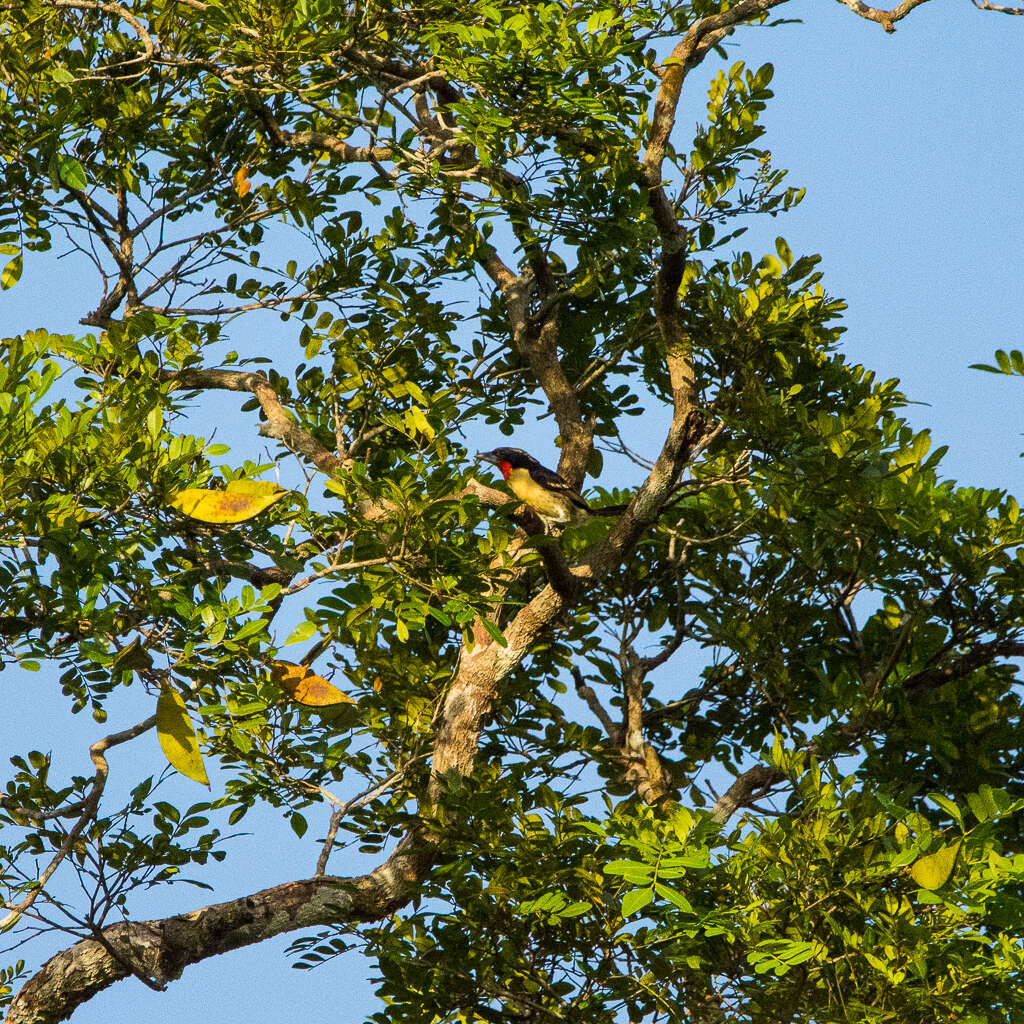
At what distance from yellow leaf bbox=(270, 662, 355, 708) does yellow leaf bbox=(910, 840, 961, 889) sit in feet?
8.52

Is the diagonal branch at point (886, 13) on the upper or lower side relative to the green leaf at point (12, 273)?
lower

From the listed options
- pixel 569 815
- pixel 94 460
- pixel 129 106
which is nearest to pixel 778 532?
pixel 569 815

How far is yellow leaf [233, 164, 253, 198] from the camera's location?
6.79 m

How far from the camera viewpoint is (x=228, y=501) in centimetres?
496

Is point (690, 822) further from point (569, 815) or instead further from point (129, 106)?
point (129, 106)

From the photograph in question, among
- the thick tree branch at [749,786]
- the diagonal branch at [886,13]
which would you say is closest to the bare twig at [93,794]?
the thick tree branch at [749,786]

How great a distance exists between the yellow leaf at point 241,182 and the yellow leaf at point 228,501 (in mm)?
2414

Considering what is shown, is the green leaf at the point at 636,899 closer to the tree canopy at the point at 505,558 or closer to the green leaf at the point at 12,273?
the tree canopy at the point at 505,558

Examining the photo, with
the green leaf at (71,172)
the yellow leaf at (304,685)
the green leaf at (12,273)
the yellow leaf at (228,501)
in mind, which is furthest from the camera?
the green leaf at (12,273)

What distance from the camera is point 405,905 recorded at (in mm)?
5930

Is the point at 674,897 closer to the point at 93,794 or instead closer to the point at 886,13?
the point at 93,794

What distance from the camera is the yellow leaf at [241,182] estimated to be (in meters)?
6.79

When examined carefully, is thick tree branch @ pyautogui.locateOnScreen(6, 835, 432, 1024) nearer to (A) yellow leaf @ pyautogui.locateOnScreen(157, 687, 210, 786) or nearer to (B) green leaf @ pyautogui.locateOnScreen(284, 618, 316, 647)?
(A) yellow leaf @ pyautogui.locateOnScreen(157, 687, 210, 786)

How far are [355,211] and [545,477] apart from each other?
72.4 inches
